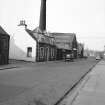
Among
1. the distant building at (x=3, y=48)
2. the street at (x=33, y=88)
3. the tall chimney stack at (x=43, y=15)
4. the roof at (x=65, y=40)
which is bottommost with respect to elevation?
the street at (x=33, y=88)

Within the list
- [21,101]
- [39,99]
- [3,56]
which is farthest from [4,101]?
[3,56]

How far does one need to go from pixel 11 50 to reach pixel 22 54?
3140 mm

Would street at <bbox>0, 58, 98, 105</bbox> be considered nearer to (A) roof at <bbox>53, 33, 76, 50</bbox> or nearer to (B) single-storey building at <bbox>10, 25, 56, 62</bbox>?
(B) single-storey building at <bbox>10, 25, 56, 62</bbox>

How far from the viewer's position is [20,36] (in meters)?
37.6

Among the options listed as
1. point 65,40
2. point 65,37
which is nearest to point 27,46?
point 65,40

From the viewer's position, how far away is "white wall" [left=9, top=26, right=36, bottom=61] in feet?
120

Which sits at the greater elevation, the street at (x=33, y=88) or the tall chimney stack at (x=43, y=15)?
the tall chimney stack at (x=43, y=15)

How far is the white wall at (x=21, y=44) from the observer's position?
120 feet

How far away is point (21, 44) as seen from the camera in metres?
37.8

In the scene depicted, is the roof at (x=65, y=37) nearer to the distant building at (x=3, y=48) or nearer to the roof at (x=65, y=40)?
the roof at (x=65, y=40)

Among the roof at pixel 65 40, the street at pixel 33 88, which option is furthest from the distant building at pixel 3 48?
the roof at pixel 65 40

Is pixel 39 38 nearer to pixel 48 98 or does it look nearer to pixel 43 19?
pixel 43 19

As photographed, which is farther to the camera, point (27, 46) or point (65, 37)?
point (65, 37)

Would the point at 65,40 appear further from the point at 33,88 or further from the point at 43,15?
the point at 33,88
